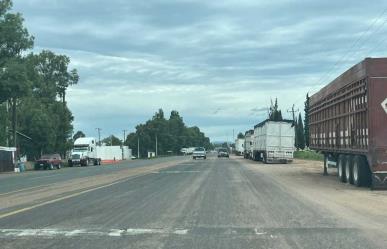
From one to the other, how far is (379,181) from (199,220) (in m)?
9.79

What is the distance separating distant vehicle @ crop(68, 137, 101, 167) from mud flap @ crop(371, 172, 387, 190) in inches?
2025

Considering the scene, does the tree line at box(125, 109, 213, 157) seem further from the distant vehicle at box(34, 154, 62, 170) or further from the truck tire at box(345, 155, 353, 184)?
the truck tire at box(345, 155, 353, 184)

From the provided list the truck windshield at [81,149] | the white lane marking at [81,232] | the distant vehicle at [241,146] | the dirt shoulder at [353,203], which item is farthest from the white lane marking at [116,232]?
the distant vehicle at [241,146]

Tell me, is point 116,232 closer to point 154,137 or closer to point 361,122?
point 361,122

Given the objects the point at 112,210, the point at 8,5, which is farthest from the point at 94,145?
the point at 112,210

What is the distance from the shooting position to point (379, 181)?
20.3 metres

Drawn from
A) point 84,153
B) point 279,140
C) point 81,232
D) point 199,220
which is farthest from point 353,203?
point 84,153

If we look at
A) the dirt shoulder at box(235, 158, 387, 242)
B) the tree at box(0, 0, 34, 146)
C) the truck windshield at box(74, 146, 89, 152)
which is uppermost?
the tree at box(0, 0, 34, 146)

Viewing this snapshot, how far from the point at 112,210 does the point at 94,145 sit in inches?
2339

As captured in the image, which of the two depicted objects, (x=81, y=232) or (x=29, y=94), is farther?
(x=29, y=94)

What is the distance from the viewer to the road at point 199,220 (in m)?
9.88

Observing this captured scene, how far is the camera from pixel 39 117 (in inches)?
2916

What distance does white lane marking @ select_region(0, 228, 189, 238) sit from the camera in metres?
10.7

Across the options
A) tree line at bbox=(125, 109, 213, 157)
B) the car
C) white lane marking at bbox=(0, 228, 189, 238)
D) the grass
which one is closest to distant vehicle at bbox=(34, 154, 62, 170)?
the grass
